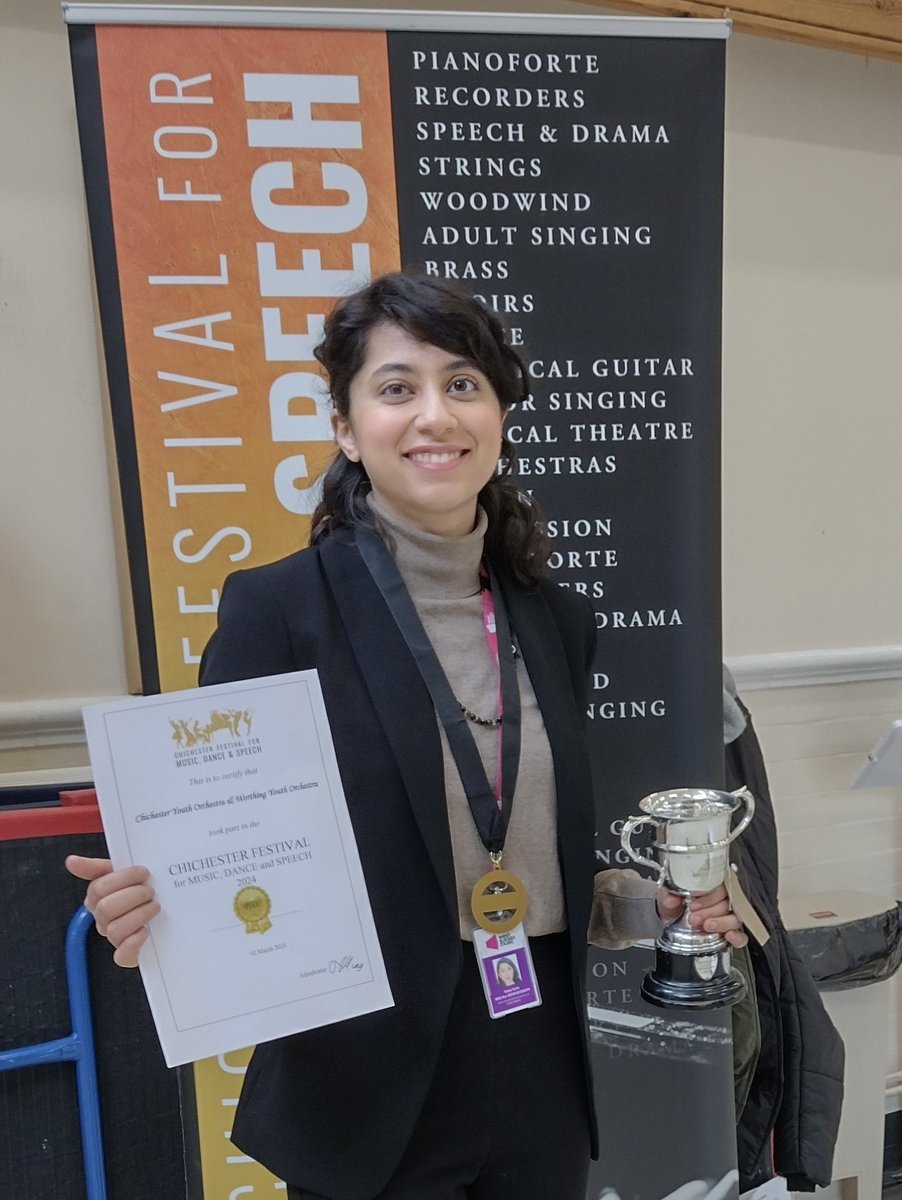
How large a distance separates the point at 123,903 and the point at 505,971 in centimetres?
41

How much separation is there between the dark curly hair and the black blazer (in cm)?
16

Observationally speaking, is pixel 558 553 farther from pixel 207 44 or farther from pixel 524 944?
pixel 207 44

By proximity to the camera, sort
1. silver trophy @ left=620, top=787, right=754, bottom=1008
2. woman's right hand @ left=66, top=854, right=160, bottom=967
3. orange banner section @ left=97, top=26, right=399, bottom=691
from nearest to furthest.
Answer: woman's right hand @ left=66, top=854, right=160, bottom=967
silver trophy @ left=620, top=787, right=754, bottom=1008
orange banner section @ left=97, top=26, right=399, bottom=691

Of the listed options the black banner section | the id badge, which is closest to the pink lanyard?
the id badge

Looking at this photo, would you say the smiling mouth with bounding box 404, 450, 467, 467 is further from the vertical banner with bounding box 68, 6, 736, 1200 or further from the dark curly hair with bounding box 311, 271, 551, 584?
the vertical banner with bounding box 68, 6, 736, 1200

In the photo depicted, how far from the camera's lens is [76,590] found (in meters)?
2.08

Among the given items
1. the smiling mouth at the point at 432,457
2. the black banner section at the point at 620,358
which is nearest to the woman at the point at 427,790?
the smiling mouth at the point at 432,457

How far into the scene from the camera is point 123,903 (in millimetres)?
902

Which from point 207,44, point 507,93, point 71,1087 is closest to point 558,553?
point 507,93

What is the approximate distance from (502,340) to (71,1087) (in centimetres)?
148

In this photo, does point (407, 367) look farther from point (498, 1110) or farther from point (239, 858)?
point (498, 1110)

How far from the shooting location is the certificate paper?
3.01 ft

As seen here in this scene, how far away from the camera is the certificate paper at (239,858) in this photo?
0.92 m
